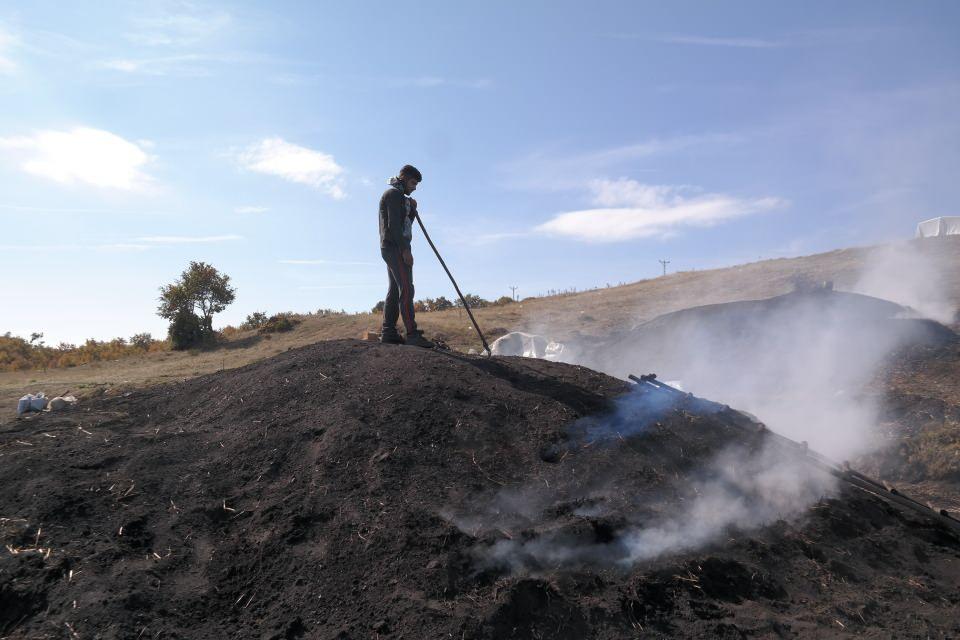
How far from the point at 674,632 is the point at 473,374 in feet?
9.22

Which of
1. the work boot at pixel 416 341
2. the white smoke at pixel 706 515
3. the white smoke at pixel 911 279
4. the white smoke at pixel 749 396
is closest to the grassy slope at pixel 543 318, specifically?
the white smoke at pixel 911 279

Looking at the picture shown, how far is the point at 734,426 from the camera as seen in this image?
4941mm

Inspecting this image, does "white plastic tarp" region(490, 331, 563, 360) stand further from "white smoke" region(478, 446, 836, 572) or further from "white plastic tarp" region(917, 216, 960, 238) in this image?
"white plastic tarp" region(917, 216, 960, 238)

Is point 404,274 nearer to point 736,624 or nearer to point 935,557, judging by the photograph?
point 736,624

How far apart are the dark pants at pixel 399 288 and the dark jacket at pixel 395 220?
0.09 metres

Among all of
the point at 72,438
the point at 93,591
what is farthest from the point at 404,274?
the point at 93,591

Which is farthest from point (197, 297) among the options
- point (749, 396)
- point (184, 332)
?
point (749, 396)

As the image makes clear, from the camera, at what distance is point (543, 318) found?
575 inches

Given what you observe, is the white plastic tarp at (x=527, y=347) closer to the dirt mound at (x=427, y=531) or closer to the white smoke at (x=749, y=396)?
the white smoke at (x=749, y=396)

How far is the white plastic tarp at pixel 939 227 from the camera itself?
60.4 feet

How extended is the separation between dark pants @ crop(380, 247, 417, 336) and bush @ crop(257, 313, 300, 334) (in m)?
9.93

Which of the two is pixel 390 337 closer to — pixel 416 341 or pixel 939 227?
pixel 416 341

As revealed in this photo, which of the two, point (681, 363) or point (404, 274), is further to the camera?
point (681, 363)

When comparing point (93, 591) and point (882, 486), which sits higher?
point (93, 591)
